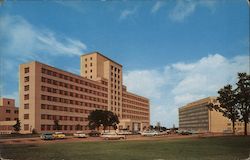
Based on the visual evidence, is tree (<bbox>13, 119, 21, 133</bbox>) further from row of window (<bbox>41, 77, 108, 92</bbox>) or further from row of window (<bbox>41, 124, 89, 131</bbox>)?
row of window (<bbox>41, 77, 108, 92</bbox>)

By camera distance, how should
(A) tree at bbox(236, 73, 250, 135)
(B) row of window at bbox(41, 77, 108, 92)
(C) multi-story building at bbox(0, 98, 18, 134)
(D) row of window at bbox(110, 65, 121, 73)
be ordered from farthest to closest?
1. (D) row of window at bbox(110, 65, 121, 73)
2. (C) multi-story building at bbox(0, 98, 18, 134)
3. (B) row of window at bbox(41, 77, 108, 92)
4. (A) tree at bbox(236, 73, 250, 135)

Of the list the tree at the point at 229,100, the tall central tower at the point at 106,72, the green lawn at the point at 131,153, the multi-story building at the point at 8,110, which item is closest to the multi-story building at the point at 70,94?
the tall central tower at the point at 106,72

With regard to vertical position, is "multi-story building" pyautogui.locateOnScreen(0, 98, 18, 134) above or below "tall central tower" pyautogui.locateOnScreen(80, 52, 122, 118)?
below

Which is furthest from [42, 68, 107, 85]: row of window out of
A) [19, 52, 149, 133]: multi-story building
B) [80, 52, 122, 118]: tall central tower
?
[80, 52, 122, 118]: tall central tower

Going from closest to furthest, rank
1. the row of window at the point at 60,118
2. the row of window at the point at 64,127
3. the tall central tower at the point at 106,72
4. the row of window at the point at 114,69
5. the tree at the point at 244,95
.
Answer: the tree at the point at 244,95 → the row of window at the point at 64,127 → the row of window at the point at 60,118 → the tall central tower at the point at 106,72 → the row of window at the point at 114,69

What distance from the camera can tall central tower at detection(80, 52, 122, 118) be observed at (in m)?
129

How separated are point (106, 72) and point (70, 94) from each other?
30780 millimetres

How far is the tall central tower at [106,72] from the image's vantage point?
129 metres

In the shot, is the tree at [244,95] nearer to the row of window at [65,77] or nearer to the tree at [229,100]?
the tree at [229,100]

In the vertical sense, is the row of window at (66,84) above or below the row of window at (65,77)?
below

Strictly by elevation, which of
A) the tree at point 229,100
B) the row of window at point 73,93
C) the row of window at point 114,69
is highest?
the row of window at point 114,69

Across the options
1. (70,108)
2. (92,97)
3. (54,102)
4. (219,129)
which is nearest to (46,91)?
(54,102)

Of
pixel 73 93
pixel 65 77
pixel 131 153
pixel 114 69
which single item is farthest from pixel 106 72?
pixel 131 153

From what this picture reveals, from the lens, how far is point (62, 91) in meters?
99.9
